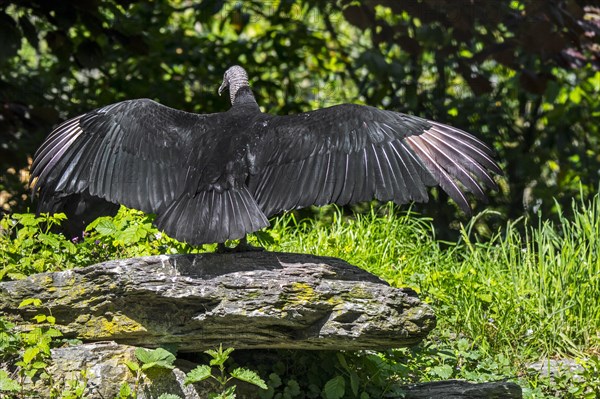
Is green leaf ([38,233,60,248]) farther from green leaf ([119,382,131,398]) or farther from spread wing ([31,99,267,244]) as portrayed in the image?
green leaf ([119,382,131,398])

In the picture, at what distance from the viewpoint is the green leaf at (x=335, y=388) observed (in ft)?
14.0

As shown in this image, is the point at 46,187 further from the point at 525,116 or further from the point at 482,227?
the point at 525,116

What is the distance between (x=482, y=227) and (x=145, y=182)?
12.3 ft

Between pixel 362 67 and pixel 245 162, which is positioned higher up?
pixel 362 67

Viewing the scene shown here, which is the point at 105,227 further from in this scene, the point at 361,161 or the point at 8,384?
the point at 361,161

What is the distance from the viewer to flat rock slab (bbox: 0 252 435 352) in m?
4.10

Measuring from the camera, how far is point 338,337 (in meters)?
4.11

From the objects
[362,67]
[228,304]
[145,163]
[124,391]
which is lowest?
[124,391]

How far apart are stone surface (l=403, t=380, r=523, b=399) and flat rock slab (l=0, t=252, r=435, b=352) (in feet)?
1.23

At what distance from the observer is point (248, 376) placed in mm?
4047

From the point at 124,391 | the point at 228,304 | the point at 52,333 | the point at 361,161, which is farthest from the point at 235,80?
the point at 124,391

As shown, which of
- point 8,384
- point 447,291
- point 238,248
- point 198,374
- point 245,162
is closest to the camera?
point 8,384

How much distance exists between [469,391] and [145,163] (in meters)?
1.77

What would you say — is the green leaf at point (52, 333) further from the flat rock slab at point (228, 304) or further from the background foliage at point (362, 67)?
the background foliage at point (362, 67)
